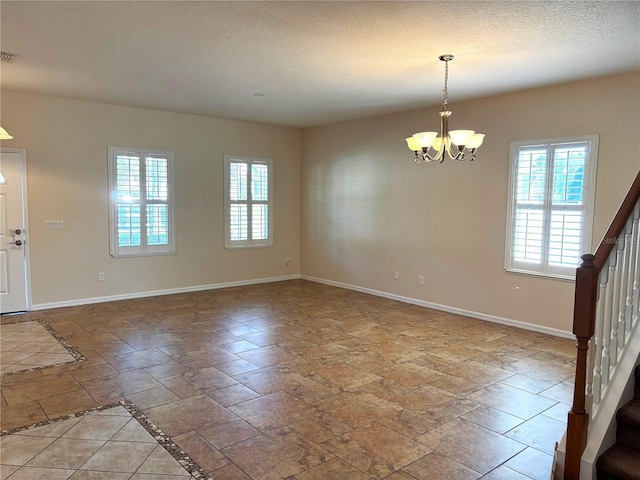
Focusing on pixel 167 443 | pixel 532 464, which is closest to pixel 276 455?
pixel 167 443

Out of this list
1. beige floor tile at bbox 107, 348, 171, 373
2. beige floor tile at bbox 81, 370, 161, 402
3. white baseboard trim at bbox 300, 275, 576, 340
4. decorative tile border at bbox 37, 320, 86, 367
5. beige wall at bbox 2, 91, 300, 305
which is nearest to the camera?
beige floor tile at bbox 81, 370, 161, 402

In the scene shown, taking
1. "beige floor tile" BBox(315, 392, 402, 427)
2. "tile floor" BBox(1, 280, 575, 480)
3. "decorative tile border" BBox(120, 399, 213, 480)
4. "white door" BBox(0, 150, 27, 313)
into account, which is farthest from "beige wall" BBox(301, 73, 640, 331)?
"white door" BBox(0, 150, 27, 313)

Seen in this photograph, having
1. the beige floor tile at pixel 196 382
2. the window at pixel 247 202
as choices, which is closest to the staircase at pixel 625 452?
the beige floor tile at pixel 196 382

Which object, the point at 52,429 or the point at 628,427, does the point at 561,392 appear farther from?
the point at 52,429

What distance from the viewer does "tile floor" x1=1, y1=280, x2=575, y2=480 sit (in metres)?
2.69

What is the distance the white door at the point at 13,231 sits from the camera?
224 inches

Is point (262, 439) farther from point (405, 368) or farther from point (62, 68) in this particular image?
point (62, 68)

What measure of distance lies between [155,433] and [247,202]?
535 centimetres

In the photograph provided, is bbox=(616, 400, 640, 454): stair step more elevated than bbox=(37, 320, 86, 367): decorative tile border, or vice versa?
bbox=(616, 400, 640, 454): stair step

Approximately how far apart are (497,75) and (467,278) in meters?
2.56

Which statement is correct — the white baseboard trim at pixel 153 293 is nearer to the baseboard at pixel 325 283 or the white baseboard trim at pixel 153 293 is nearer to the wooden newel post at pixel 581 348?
the baseboard at pixel 325 283

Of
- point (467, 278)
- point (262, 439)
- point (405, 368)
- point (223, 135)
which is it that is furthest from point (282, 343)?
point (223, 135)

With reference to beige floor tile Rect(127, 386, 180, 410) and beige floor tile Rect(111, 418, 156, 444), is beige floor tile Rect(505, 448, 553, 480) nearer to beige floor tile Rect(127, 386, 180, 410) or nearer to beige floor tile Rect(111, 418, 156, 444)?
beige floor tile Rect(111, 418, 156, 444)

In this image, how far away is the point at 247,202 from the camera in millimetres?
7930
